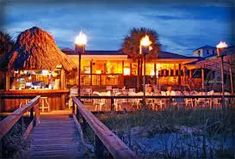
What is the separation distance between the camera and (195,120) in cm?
628

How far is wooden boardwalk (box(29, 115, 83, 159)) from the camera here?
4.55 meters

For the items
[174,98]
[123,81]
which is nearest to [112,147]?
[174,98]

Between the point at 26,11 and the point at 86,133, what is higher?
the point at 26,11

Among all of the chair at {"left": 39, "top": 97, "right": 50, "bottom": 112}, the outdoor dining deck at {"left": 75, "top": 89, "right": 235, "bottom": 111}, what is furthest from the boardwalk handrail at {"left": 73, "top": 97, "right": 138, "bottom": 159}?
the chair at {"left": 39, "top": 97, "right": 50, "bottom": 112}

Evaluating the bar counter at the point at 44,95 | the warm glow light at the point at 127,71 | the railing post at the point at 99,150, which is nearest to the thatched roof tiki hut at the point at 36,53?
the bar counter at the point at 44,95

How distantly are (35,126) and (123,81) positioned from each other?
1246cm

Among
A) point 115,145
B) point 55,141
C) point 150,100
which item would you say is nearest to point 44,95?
point 150,100

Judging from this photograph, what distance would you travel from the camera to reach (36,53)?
11508 mm

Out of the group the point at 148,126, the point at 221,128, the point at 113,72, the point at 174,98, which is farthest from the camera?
the point at 113,72

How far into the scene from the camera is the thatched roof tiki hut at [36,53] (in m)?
11.3

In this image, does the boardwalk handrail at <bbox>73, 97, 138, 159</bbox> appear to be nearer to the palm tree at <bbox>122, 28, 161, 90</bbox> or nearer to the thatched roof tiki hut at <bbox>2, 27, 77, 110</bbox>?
the thatched roof tiki hut at <bbox>2, 27, 77, 110</bbox>

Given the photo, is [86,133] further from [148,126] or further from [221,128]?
[221,128]

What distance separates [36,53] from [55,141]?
21.3 feet

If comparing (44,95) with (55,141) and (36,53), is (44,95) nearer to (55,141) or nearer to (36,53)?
(36,53)
